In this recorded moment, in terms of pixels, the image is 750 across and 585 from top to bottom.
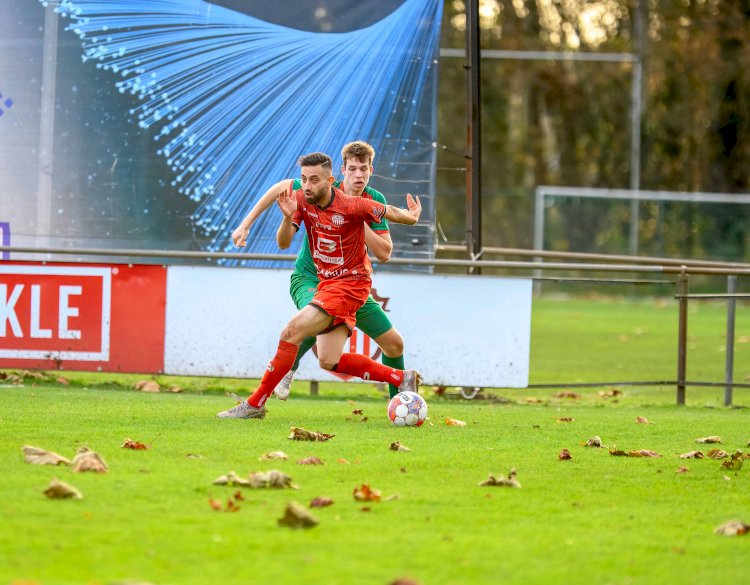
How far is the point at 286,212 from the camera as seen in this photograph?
29.3ft

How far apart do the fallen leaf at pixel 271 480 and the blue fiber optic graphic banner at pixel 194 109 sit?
6.74 meters

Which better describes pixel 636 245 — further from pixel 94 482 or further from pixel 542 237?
pixel 94 482

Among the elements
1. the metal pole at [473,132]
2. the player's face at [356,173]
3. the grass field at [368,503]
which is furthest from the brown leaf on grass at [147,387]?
the player's face at [356,173]

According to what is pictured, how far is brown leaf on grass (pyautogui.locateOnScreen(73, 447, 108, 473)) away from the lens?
6.45 meters

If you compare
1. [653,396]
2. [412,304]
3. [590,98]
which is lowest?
[653,396]

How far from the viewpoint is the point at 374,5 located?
42.6ft

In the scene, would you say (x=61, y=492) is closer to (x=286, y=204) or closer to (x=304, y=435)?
(x=304, y=435)

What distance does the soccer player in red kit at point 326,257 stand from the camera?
900 cm

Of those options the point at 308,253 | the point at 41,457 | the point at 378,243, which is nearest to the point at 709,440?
the point at 378,243

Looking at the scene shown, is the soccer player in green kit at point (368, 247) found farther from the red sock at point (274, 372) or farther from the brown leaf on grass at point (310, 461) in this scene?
the brown leaf on grass at point (310, 461)

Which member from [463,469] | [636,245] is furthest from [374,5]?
[636,245]

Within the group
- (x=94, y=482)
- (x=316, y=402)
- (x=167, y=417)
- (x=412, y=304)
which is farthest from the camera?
(x=412, y=304)

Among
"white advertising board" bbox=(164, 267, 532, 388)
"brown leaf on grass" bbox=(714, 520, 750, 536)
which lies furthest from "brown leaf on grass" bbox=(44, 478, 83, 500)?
"white advertising board" bbox=(164, 267, 532, 388)

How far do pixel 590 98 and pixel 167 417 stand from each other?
37535 mm
